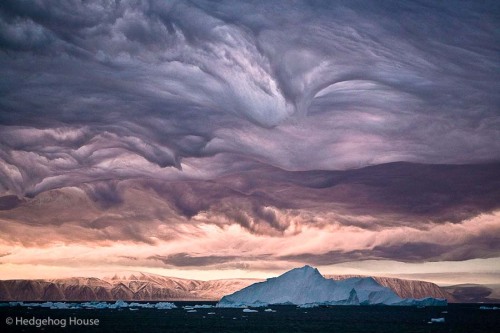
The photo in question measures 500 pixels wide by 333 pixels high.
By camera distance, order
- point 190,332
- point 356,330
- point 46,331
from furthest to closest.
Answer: point 356,330 < point 190,332 < point 46,331

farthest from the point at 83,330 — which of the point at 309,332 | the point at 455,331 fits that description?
the point at 455,331

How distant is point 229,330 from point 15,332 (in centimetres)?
4370

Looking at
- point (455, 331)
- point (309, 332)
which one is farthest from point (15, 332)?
point (455, 331)

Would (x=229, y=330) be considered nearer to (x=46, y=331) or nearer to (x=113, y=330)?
(x=113, y=330)

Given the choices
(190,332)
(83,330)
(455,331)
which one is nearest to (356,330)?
(455,331)

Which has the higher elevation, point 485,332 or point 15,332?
point 15,332

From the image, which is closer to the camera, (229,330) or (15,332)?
(15,332)

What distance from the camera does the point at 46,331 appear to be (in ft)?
374

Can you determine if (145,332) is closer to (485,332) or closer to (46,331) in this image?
(46,331)

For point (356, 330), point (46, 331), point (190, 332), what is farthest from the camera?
point (356, 330)

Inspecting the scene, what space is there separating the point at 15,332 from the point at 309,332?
59.9m

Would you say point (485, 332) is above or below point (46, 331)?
below

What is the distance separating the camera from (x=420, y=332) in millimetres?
122500

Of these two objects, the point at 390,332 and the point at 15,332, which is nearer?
the point at 15,332
